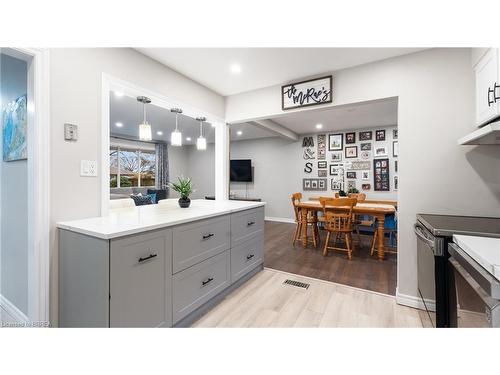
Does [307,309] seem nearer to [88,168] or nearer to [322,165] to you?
[88,168]

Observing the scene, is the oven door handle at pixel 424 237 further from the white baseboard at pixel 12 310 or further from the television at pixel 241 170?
the television at pixel 241 170

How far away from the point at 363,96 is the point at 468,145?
3.18 ft

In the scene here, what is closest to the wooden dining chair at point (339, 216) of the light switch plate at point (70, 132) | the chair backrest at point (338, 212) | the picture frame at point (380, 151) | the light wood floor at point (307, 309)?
the chair backrest at point (338, 212)

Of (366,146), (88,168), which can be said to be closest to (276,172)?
(366,146)

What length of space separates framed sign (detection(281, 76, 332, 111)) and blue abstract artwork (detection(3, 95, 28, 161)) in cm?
236

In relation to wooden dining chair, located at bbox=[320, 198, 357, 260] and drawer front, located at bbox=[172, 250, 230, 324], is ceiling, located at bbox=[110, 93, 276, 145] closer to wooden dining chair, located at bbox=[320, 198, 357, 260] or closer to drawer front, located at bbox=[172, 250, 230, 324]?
wooden dining chair, located at bbox=[320, 198, 357, 260]

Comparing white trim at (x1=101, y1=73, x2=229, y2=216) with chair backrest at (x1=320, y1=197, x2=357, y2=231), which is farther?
chair backrest at (x1=320, y1=197, x2=357, y2=231)

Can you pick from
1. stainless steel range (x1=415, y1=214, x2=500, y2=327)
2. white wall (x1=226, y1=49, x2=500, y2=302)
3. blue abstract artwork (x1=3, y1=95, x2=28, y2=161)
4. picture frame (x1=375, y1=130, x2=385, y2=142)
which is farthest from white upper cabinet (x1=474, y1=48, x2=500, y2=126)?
picture frame (x1=375, y1=130, x2=385, y2=142)

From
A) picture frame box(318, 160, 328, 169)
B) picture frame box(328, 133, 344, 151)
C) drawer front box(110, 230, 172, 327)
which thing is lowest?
drawer front box(110, 230, 172, 327)

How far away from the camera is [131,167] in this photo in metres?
7.30

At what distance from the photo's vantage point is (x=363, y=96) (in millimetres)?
2178

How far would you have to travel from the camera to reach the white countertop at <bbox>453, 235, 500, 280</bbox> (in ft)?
2.68

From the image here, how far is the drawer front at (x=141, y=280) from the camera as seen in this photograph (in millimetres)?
1166

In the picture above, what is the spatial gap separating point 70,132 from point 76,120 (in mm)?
105
